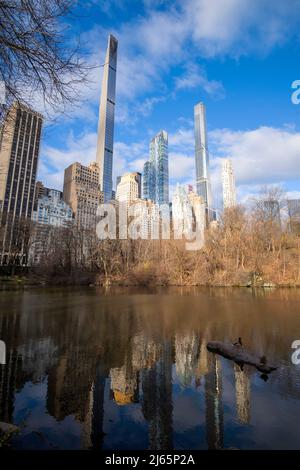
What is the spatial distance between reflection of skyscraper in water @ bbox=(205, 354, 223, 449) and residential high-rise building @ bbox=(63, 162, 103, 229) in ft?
334

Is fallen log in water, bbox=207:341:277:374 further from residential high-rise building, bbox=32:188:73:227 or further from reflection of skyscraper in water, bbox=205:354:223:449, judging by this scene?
residential high-rise building, bbox=32:188:73:227

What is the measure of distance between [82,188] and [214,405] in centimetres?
12051

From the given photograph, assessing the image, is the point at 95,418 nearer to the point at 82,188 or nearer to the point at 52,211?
the point at 52,211

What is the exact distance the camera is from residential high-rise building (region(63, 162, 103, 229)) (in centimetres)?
11256

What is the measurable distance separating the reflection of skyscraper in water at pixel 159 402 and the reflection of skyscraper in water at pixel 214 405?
67 cm

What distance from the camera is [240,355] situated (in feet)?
27.4

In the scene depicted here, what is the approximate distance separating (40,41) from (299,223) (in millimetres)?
48272

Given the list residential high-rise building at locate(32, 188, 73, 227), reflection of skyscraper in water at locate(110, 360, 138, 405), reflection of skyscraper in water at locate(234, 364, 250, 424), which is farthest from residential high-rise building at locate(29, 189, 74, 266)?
reflection of skyscraper in water at locate(234, 364, 250, 424)

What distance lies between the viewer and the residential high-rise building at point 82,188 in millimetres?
112556

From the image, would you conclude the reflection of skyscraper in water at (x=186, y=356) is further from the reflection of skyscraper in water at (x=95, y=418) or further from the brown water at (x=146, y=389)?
the reflection of skyscraper in water at (x=95, y=418)

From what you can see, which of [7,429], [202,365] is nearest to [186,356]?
[202,365]

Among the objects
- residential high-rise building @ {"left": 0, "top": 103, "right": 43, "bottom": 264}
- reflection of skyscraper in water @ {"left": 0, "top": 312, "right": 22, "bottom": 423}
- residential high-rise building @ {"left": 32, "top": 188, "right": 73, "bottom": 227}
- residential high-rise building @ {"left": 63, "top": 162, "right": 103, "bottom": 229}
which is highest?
residential high-rise building @ {"left": 63, "top": 162, "right": 103, "bottom": 229}
